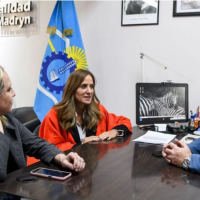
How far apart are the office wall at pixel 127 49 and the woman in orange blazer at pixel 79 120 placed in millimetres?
717

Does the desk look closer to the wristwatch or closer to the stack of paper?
the wristwatch

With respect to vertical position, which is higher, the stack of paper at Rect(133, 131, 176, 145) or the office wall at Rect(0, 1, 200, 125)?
the office wall at Rect(0, 1, 200, 125)

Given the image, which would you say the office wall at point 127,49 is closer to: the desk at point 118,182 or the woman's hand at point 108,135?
the woman's hand at point 108,135

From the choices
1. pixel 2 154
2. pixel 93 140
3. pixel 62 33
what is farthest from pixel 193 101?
pixel 2 154

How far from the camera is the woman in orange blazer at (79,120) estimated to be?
194 cm

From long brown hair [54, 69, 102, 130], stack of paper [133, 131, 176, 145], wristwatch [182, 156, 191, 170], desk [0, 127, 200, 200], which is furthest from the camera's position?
long brown hair [54, 69, 102, 130]

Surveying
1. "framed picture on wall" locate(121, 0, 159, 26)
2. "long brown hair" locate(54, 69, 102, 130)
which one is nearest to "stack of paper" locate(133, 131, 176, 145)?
"long brown hair" locate(54, 69, 102, 130)

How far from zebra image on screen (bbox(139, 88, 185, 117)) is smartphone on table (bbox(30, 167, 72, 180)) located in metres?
1.19

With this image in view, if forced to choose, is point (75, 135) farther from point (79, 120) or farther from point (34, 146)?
point (34, 146)

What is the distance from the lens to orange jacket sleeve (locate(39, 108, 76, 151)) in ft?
6.26

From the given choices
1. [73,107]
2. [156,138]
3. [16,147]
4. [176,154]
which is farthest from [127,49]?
[16,147]

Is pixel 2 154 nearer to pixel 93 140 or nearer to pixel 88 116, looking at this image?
pixel 93 140

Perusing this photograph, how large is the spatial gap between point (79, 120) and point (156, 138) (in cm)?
63

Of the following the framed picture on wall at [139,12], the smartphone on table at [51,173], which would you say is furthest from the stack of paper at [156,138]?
the framed picture on wall at [139,12]
